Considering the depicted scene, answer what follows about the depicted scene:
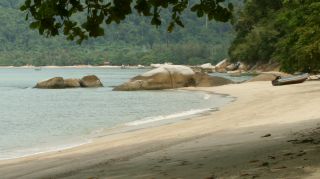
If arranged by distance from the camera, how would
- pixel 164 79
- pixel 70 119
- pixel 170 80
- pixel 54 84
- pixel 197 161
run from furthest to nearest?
pixel 54 84 < pixel 170 80 < pixel 164 79 < pixel 70 119 < pixel 197 161

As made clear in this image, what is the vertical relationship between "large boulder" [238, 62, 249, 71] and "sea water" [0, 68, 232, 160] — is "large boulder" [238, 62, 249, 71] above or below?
below

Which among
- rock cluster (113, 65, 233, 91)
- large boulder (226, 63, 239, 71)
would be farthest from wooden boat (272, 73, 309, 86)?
large boulder (226, 63, 239, 71)

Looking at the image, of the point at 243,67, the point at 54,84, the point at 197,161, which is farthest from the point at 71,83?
the point at 197,161

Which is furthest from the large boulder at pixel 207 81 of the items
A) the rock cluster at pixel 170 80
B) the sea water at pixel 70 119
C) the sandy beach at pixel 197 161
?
the sandy beach at pixel 197 161

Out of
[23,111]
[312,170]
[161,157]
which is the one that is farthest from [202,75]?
[312,170]

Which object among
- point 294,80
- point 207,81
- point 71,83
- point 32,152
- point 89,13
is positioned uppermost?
point 89,13

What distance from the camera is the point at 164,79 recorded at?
51.1m

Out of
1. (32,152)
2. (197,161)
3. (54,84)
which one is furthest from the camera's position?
(54,84)

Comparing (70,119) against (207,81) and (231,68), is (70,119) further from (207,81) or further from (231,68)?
(231,68)

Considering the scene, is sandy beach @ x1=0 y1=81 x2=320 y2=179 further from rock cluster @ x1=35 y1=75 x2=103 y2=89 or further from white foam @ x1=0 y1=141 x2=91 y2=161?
rock cluster @ x1=35 y1=75 x2=103 y2=89

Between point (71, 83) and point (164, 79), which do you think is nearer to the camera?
point (164, 79)

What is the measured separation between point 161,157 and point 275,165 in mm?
3348

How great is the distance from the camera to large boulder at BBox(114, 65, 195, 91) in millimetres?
50500

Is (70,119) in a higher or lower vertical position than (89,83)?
higher
